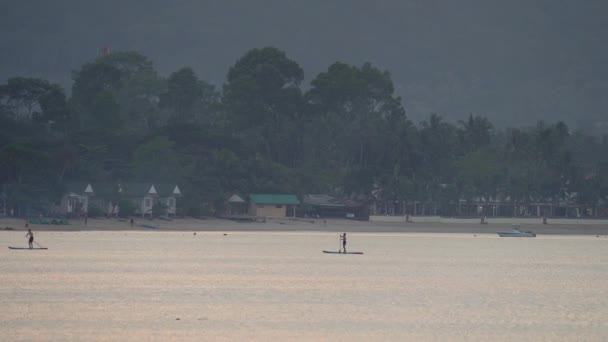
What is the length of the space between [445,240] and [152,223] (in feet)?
104

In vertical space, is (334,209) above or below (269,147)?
below

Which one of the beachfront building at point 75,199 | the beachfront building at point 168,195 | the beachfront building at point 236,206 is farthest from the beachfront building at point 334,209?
the beachfront building at point 75,199

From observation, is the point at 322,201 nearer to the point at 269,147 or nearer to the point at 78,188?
the point at 269,147

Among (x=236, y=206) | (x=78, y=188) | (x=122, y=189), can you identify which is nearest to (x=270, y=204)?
(x=236, y=206)

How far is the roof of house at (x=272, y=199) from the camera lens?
119312 millimetres

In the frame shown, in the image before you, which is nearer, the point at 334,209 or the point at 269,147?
the point at 334,209

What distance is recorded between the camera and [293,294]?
152 ft

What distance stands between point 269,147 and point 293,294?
102198 mm

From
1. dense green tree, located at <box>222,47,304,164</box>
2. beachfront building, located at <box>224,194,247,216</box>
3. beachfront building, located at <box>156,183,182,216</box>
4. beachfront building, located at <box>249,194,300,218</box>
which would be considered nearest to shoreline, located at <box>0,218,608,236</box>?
beachfront building, located at <box>249,194,300,218</box>

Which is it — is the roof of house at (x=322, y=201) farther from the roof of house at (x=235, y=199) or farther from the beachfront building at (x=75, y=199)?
the beachfront building at (x=75, y=199)

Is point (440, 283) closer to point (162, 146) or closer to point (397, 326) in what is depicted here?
point (397, 326)

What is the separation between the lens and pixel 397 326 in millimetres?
36344

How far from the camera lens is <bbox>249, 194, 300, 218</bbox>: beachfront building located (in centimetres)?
11953

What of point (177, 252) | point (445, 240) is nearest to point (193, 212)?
point (445, 240)
